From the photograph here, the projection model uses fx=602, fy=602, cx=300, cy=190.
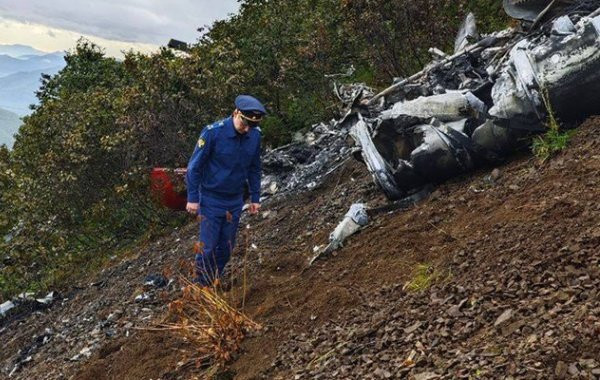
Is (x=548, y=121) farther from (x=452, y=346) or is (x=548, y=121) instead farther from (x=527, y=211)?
(x=452, y=346)

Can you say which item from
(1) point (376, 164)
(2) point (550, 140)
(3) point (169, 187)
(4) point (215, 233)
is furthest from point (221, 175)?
(3) point (169, 187)

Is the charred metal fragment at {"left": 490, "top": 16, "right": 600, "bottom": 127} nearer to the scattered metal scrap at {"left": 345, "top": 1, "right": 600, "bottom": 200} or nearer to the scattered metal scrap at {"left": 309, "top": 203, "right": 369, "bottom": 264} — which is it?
the scattered metal scrap at {"left": 345, "top": 1, "right": 600, "bottom": 200}

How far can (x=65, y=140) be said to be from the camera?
11.3m

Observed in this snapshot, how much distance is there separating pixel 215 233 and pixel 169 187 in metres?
5.16

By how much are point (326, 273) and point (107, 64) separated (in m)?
18.3

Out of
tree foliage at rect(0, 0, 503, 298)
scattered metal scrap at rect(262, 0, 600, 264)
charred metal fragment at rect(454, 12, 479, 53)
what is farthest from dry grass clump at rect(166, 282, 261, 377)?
tree foliage at rect(0, 0, 503, 298)

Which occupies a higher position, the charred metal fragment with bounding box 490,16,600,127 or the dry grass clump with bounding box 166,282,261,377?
the charred metal fragment with bounding box 490,16,600,127

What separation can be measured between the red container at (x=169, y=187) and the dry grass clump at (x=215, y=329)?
6349 millimetres

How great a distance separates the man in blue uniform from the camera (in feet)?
17.0

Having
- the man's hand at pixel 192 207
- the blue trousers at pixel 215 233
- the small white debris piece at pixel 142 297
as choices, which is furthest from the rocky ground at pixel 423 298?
the man's hand at pixel 192 207

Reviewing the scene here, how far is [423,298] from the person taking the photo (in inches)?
136

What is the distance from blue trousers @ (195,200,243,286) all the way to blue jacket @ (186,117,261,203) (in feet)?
0.39

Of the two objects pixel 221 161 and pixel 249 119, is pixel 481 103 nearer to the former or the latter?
pixel 249 119

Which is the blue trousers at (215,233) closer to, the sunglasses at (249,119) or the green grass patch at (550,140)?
the sunglasses at (249,119)
